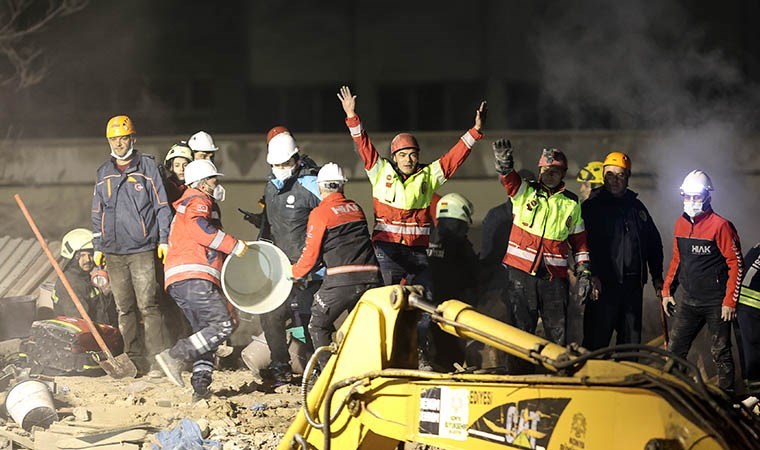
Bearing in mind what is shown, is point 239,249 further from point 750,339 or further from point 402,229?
point 750,339

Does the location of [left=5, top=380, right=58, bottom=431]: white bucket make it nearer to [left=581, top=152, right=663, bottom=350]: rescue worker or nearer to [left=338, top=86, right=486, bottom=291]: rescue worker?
[left=338, top=86, right=486, bottom=291]: rescue worker

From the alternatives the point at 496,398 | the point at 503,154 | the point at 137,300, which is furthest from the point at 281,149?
the point at 496,398

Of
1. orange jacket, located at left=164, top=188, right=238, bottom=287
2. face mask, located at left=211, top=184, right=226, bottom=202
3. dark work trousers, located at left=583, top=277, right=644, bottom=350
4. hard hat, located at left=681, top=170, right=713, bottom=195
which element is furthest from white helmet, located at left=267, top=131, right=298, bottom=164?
hard hat, located at left=681, top=170, right=713, bottom=195

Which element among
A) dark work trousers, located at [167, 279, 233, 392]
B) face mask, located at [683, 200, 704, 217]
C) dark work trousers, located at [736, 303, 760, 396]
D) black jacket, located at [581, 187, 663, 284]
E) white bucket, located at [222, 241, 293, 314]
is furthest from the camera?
black jacket, located at [581, 187, 663, 284]

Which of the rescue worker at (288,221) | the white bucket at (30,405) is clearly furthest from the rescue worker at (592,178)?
the white bucket at (30,405)

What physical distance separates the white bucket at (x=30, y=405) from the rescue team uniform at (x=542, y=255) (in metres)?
3.67

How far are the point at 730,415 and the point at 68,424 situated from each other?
207 inches

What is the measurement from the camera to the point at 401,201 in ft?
29.3

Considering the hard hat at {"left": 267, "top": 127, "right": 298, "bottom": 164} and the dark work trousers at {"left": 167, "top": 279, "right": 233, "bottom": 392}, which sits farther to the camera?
the hard hat at {"left": 267, "top": 127, "right": 298, "bottom": 164}

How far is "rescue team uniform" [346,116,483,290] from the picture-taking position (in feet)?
29.3

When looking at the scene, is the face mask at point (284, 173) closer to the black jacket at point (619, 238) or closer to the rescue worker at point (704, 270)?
the black jacket at point (619, 238)

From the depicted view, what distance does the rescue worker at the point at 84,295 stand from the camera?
10570 millimetres

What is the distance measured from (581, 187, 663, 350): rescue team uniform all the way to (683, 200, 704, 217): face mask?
392 millimetres

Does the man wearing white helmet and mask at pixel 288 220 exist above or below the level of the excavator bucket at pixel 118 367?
above
